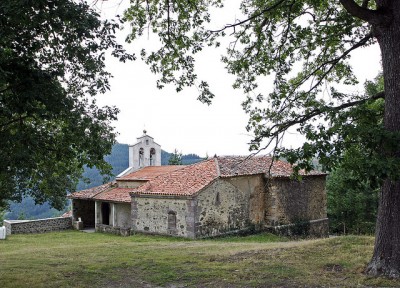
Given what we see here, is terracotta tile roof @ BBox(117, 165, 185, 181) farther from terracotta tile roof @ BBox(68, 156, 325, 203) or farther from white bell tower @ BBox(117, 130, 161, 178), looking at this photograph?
white bell tower @ BBox(117, 130, 161, 178)

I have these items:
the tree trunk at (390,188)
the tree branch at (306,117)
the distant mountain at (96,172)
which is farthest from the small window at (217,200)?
the distant mountain at (96,172)

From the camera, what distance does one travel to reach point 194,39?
36.0 feet

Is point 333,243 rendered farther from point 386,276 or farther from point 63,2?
point 63,2

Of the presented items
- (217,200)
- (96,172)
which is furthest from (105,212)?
(96,172)

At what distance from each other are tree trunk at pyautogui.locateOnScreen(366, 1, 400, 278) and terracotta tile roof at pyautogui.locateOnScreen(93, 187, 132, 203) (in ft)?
65.8

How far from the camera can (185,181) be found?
2331cm

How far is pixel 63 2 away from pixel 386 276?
24.3 feet

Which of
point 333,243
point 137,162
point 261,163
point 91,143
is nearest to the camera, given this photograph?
point 91,143

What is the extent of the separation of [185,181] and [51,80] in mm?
16530

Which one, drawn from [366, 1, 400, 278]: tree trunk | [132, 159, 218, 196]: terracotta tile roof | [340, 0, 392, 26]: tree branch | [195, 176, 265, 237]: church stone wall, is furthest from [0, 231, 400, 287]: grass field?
[132, 159, 218, 196]: terracotta tile roof

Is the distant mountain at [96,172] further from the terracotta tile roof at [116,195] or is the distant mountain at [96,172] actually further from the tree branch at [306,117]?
the tree branch at [306,117]

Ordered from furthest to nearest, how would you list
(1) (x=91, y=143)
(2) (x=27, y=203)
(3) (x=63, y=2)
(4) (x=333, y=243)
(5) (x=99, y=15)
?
(2) (x=27, y=203)
(4) (x=333, y=243)
(1) (x=91, y=143)
(5) (x=99, y=15)
(3) (x=63, y=2)

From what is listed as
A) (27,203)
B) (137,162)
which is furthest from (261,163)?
(27,203)

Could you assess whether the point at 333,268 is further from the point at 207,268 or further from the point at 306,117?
the point at 306,117
